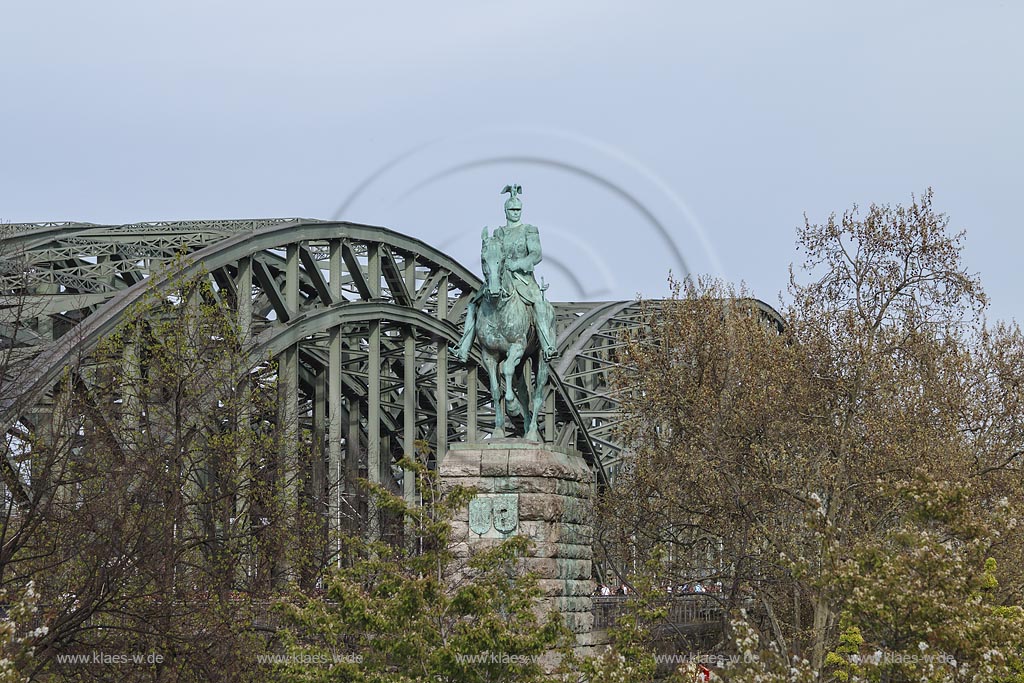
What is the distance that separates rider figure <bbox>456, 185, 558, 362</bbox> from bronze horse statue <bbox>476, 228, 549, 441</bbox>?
0.07 m

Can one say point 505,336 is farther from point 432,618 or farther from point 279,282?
point 279,282

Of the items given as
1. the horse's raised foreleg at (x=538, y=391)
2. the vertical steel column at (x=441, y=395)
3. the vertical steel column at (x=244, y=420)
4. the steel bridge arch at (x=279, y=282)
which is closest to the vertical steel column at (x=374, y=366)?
the steel bridge arch at (x=279, y=282)

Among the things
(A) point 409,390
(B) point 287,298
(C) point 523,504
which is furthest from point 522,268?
(A) point 409,390

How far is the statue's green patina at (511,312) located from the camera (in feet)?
70.9

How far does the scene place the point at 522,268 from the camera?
21641 millimetres

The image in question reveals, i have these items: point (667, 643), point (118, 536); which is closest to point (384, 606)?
point (118, 536)

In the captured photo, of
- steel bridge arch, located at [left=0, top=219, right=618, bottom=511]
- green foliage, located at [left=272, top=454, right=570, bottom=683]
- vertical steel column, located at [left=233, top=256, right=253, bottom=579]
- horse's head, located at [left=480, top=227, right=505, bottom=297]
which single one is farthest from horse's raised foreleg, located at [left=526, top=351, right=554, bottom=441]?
steel bridge arch, located at [left=0, top=219, right=618, bottom=511]

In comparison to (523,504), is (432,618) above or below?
below

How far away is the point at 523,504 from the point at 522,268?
10.6 ft

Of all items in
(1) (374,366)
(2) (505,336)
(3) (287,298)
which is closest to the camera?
(2) (505,336)

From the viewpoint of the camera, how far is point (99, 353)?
2734 centimetres

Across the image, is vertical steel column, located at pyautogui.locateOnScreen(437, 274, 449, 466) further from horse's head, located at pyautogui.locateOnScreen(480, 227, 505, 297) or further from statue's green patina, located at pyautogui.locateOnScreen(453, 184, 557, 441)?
horse's head, located at pyautogui.locateOnScreen(480, 227, 505, 297)

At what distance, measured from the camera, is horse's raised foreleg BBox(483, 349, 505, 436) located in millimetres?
21906

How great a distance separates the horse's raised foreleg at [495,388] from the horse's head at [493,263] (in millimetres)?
986
